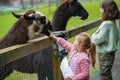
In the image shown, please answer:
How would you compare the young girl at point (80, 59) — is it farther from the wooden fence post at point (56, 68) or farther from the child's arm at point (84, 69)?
the wooden fence post at point (56, 68)

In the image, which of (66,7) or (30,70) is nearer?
(30,70)

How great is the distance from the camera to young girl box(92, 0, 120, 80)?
487cm

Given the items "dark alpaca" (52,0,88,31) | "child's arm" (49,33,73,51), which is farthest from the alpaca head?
"child's arm" (49,33,73,51)

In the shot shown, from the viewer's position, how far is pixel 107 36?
4.93m

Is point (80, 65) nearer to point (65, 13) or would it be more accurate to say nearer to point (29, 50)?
point (29, 50)

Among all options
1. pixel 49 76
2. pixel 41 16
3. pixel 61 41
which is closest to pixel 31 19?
pixel 41 16

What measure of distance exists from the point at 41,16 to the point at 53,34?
27cm

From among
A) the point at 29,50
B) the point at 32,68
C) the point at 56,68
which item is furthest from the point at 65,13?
the point at 29,50

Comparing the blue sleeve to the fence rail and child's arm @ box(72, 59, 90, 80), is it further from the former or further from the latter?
child's arm @ box(72, 59, 90, 80)

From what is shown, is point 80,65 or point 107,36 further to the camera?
point 107,36

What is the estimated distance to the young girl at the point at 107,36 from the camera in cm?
487

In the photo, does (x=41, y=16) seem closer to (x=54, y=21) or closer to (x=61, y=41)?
(x=61, y=41)

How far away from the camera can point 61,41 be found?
4125 millimetres

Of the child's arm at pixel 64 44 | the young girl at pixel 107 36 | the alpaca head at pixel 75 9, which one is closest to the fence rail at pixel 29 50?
the child's arm at pixel 64 44
